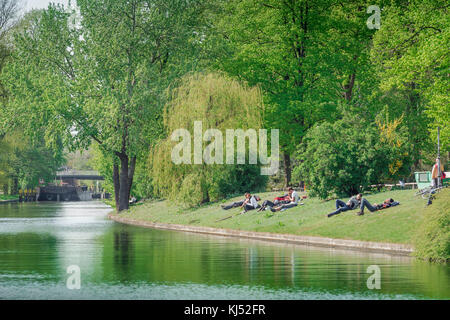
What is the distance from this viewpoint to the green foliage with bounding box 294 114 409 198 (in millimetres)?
36312

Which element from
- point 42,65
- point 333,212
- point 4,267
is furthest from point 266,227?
point 42,65

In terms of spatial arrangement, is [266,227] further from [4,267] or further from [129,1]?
[129,1]

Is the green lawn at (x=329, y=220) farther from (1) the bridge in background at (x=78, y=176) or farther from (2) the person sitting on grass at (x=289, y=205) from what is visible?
(1) the bridge in background at (x=78, y=176)

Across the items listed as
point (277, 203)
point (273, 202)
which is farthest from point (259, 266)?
point (273, 202)

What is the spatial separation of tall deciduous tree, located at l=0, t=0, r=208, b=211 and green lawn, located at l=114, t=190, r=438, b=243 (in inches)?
372

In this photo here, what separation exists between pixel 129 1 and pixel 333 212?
27.4 meters

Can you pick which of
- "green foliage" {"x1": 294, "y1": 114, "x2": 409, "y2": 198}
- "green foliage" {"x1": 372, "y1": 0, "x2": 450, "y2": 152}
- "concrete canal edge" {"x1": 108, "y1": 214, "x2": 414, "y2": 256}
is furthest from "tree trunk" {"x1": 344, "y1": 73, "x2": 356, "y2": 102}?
"concrete canal edge" {"x1": 108, "y1": 214, "x2": 414, "y2": 256}

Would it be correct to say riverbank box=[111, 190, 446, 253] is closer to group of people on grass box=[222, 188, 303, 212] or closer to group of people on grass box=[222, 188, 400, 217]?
group of people on grass box=[222, 188, 400, 217]

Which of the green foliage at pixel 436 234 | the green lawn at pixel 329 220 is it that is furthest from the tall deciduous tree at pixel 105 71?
the green foliage at pixel 436 234

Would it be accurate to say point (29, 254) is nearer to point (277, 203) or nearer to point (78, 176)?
point (277, 203)

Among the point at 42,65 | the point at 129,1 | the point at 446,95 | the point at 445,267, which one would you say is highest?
the point at 129,1

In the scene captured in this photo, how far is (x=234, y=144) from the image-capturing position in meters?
45.4

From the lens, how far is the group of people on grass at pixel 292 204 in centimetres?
3052

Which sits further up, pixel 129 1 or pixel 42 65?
pixel 129 1
